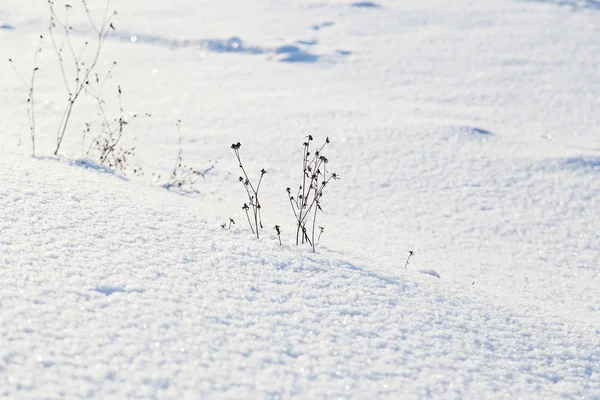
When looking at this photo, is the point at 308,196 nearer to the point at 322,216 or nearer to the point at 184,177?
the point at 322,216

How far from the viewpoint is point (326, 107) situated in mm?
6043

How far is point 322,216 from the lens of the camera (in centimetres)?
401

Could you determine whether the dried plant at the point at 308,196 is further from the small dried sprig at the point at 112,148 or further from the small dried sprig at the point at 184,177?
the small dried sprig at the point at 112,148

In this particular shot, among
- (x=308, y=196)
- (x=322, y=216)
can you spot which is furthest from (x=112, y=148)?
(x=322, y=216)

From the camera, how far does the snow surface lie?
165cm

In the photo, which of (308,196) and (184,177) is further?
(184,177)

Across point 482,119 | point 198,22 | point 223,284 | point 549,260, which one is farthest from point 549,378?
point 198,22

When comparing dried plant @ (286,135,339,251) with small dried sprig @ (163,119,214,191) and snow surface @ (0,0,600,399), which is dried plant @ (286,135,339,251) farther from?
small dried sprig @ (163,119,214,191)

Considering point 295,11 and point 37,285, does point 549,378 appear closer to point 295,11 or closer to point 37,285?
point 37,285

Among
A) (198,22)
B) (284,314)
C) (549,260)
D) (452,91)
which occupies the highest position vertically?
(198,22)

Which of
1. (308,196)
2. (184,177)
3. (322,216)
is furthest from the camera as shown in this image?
(184,177)

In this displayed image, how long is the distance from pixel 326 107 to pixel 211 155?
1640 mm

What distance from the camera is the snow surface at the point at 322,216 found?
1.65 meters

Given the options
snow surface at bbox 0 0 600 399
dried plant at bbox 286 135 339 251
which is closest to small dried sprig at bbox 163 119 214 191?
snow surface at bbox 0 0 600 399
